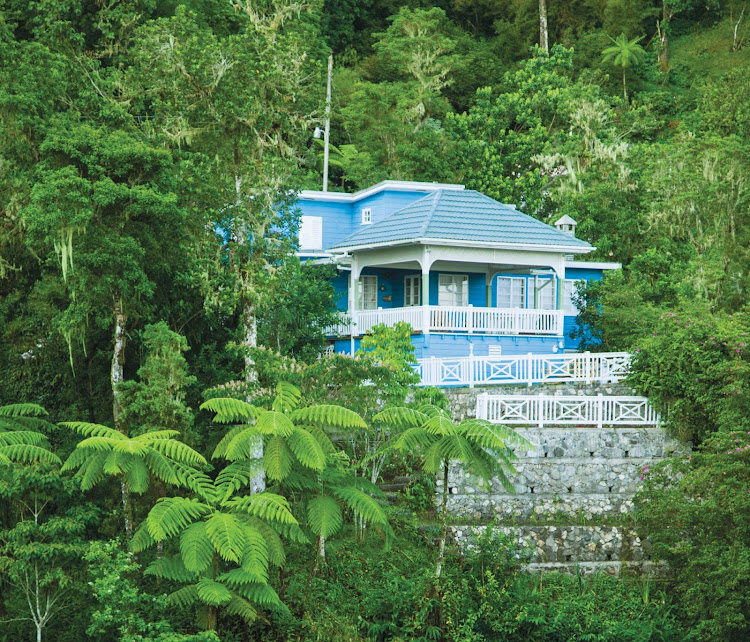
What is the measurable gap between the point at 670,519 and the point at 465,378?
6665mm

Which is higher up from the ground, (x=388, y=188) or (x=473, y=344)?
(x=388, y=188)

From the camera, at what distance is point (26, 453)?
1786 cm

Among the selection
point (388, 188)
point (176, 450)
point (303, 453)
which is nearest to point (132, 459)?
point (176, 450)

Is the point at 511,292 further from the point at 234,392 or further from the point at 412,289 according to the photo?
the point at 234,392

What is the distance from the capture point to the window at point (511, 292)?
107 feet

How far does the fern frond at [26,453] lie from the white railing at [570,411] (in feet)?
28.6

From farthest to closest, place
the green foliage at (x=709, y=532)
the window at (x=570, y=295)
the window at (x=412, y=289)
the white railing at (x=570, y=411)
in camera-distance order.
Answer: the window at (x=570, y=295) → the window at (x=412, y=289) → the white railing at (x=570, y=411) → the green foliage at (x=709, y=532)

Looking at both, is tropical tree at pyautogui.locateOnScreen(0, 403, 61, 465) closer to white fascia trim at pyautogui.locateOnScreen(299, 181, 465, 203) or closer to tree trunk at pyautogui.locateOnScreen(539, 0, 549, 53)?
white fascia trim at pyautogui.locateOnScreen(299, 181, 465, 203)

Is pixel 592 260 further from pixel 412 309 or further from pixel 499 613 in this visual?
pixel 499 613

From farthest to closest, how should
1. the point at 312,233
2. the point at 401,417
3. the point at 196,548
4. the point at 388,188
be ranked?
1. the point at 312,233
2. the point at 388,188
3. the point at 401,417
4. the point at 196,548

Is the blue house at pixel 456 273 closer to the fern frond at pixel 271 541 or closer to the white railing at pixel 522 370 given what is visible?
the white railing at pixel 522 370

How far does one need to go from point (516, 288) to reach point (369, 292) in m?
4.38

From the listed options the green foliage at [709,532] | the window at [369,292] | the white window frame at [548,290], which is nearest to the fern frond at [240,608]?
the green foliage at [709,532]

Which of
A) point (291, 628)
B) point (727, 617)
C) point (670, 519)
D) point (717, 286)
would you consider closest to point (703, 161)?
point (717, 286)
